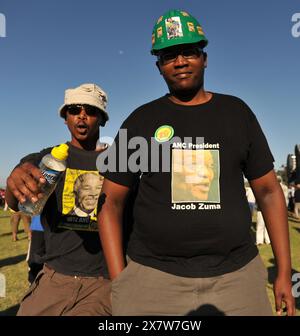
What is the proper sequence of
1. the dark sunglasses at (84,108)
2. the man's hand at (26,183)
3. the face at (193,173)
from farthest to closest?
the dark sunglasses at (84,108) < the face at (193,173) < the man's hand at (26,183)

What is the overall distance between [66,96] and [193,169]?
5.32 feet

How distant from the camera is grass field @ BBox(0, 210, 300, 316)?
6.78 meters

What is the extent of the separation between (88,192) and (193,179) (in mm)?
1002

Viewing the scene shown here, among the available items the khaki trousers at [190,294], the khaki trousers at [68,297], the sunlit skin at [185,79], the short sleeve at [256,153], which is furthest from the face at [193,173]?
the khaki trousers at [68,297]

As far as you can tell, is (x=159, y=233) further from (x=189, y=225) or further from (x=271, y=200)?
(x=271, y=200)

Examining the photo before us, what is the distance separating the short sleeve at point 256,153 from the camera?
2453mm

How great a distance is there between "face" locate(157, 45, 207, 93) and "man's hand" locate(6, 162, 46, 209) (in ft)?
3.72

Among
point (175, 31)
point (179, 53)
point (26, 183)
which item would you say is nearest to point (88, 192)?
point (26, 183)

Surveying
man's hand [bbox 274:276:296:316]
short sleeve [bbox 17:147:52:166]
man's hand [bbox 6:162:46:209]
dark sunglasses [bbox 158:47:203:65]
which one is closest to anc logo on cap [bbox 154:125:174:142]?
dark sunglasses [bbox 158:47:203:65]

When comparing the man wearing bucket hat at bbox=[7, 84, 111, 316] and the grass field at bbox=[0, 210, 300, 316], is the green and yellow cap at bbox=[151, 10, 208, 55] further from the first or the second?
the grass field at bbox=[0, 210, 300, 316]

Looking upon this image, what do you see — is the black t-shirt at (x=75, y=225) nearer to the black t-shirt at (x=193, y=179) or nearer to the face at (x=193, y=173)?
the black t-shirt at (x=193, y=179)
